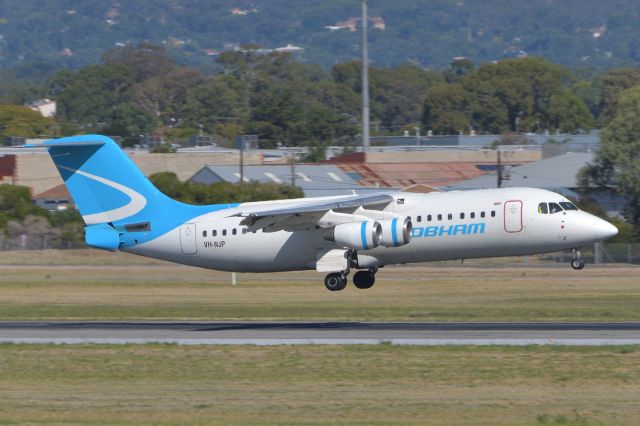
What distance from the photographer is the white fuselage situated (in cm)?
3769

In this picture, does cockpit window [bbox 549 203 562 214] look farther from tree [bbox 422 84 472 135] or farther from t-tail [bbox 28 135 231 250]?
tree [bbox 422 84 472 135]

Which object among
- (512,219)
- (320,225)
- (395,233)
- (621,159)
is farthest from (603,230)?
(621,159)

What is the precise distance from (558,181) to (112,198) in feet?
180

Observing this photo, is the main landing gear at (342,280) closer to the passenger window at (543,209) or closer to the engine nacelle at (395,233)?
the engine nacelle at (395,233)

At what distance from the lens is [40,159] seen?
100m

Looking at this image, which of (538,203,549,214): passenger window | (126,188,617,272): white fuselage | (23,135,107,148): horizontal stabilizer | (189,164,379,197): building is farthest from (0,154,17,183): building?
(538,203,549,214): passenger window

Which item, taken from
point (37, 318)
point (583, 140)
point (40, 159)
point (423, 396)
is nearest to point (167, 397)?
point (423, 396)

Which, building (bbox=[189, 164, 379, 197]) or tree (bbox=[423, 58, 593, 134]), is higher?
tree (bbox=[423, 58, 593, 134])

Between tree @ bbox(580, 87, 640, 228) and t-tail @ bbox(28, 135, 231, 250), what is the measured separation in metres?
46.6

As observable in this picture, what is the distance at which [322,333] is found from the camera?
34.3 m

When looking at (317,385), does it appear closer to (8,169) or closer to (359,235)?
(359,235)

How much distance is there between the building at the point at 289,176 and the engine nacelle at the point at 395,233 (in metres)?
50.8

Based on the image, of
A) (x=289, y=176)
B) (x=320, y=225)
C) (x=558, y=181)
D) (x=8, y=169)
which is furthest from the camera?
(x=8, y=169)

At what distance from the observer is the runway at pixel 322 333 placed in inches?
1251
